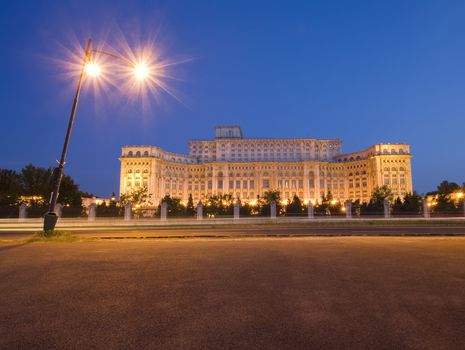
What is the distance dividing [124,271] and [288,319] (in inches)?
173

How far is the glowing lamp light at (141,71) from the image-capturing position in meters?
13.8

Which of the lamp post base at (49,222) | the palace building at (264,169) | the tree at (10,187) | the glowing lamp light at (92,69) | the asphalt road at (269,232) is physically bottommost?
the asphalt road at (269,232)

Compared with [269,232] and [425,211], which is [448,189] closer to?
[425,211]

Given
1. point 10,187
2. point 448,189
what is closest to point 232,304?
point 10,187

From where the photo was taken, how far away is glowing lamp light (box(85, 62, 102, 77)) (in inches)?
576

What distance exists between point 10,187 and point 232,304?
7826cm

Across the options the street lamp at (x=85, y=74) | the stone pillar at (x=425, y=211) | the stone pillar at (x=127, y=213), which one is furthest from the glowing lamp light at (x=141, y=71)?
the stone pillar at (x=425, y=211)

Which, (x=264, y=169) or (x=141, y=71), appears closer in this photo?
(x=141, y=71)

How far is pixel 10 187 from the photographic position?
6456 cm

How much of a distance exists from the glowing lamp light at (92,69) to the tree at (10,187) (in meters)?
53.4

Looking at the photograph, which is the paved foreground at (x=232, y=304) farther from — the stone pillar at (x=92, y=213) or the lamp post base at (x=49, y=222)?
the stone pillar at (x=92, y=213)

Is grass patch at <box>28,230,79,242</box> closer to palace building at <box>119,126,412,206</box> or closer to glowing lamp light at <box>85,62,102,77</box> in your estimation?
glowing lamp light at <box>85,62,102,77</box>

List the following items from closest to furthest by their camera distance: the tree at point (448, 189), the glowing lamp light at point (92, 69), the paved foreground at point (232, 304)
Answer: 1. the paved foreground at point (232, 304)
2. the glowing lamp light at point (92, 69)
3. the tree at point (448, 189)

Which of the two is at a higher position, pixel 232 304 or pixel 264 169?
pixel 264 169
